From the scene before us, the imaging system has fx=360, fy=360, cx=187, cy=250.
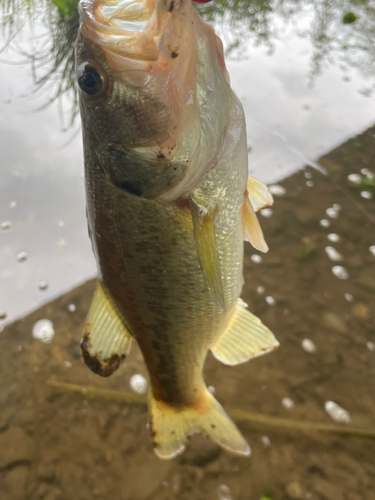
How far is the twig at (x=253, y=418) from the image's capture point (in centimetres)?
172

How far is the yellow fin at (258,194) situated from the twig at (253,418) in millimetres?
1222

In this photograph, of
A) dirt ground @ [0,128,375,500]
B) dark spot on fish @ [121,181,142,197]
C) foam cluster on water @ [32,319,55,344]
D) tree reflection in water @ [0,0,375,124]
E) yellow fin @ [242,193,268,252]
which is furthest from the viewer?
tree reflection in water @ [0,0,375,124]

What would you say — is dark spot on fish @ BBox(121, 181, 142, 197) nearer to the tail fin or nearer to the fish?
the fish

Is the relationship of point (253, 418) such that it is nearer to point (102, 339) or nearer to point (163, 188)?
point (102, 339)

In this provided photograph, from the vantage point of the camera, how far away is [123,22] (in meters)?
0.62

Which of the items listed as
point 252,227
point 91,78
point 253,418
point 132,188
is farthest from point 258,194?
point 253,418

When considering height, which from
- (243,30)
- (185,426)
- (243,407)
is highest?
(243,30)

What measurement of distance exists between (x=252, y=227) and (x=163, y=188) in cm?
30

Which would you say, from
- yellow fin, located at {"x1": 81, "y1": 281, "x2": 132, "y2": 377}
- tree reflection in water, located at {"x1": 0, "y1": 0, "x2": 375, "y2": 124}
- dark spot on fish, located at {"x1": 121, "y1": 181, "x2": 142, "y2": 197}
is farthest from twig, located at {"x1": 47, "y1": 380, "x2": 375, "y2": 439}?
tree reflection in water, located at {"x1": 0, "y1": 0, "x2": 375, "y2": 124}

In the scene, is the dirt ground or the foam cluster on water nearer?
the dirt ground

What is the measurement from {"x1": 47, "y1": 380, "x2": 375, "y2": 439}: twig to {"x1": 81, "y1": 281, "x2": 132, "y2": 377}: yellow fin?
0.96 m

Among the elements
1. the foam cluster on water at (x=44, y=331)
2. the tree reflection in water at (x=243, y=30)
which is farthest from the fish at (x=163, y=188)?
the tree reflection in water at (x=243, y=30)

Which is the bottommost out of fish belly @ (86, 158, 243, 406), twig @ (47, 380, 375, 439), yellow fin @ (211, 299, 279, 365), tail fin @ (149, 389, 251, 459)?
twig @ (47, 380, 375, 439)

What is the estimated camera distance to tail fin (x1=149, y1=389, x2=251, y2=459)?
122cm
